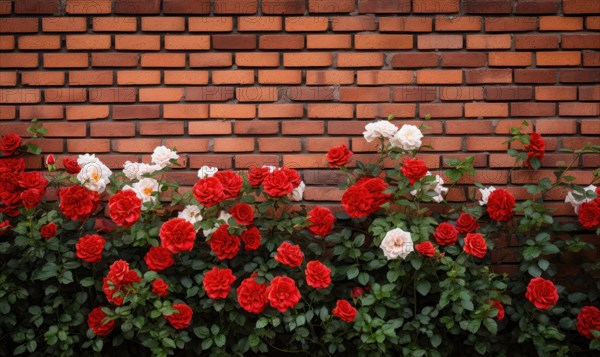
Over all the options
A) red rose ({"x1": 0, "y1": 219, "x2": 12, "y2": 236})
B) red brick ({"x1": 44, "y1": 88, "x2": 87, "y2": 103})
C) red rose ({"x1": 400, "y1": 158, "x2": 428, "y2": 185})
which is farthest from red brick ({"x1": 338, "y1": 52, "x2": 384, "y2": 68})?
red rose ({"x1": 0, "y1": 219, "x2": 12, "y2": 236})

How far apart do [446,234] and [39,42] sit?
2162 mm

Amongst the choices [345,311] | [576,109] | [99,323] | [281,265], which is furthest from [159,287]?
[576,109]

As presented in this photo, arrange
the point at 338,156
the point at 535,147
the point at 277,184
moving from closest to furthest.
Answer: the point at 277,184
the point at 338,156
the point at 535,147

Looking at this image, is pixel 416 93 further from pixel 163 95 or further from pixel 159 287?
pixel 159 287

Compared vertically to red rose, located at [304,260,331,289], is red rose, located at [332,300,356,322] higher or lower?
lower

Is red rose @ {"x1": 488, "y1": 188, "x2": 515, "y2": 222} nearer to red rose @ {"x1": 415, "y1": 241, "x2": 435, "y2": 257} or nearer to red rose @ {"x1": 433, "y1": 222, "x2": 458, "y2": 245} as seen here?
red rose @ {"x1": 433, "y1": 222, "x2": 458, "y2": 245}

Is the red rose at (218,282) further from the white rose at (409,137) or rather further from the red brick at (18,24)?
the red brick at (18,24)

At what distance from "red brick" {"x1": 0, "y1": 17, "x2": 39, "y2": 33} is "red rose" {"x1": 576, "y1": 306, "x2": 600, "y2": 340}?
9.52ft

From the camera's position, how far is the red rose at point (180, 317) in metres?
2.24

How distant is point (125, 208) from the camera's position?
2.24 m

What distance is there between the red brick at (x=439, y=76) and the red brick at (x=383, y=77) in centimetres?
6

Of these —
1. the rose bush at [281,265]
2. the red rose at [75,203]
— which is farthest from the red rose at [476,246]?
the red rose at [75,203]

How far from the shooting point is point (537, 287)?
91.7 inches

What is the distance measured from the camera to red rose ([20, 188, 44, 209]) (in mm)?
2324
